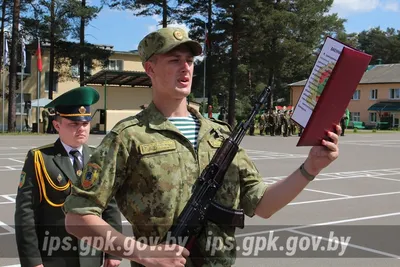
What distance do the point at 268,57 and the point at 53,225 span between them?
3925 centimetres

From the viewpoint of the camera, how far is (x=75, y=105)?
3365mm

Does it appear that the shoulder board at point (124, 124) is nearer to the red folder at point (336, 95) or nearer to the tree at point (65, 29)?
the red folder at point (336, 95)

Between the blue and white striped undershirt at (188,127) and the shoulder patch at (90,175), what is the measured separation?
0.40 meters

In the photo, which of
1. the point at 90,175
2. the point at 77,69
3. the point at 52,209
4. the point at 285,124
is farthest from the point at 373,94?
the point at 90,175

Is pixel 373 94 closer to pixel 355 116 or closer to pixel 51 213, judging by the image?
pixel 355 116

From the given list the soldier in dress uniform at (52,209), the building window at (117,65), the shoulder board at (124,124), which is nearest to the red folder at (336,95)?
the shoulder board at (124,124)

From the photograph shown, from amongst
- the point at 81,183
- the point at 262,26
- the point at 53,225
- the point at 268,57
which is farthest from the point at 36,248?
the point at 268,57

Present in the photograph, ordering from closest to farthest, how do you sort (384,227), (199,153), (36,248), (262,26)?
(199,153) → (36,248) → (384,227) → (262,26)

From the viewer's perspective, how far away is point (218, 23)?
37.8 meters

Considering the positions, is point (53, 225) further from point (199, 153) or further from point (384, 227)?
point (384, 227)

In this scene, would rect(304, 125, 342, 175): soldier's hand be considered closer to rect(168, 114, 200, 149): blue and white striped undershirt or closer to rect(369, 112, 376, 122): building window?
rect(168, 114, 200, 149): blue and white striped undershirt

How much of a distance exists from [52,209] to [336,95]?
1.90m

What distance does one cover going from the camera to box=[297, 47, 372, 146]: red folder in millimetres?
1997

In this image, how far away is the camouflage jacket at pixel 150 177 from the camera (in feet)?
6.81
